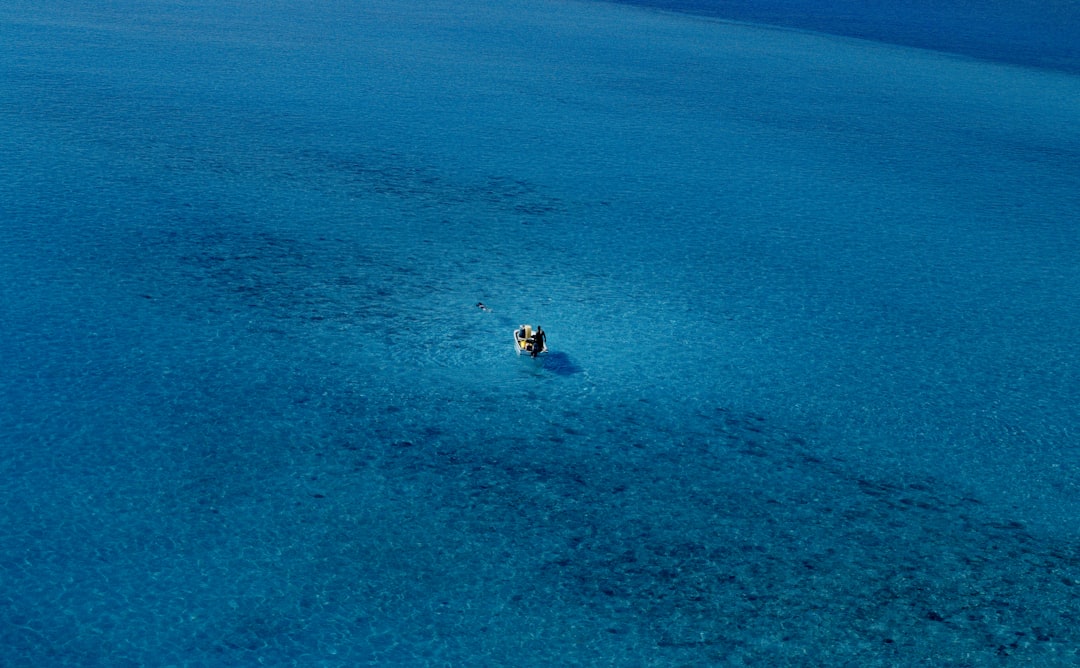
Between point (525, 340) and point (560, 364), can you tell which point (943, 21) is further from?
point (525, 340)

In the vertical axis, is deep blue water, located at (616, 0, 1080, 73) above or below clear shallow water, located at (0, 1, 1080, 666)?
above

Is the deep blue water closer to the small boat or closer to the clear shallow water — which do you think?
the clear shallow water

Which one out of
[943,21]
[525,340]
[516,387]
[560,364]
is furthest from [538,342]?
[943,21]

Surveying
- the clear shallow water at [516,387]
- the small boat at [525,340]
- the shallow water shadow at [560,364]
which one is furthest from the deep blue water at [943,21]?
the small boat at [525,340]

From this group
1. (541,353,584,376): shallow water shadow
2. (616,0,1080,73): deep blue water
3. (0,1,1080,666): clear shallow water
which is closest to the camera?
(0,1,1080,666): clear shallow water

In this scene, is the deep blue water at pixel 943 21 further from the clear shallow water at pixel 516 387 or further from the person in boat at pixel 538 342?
the person in boat at pixel 538 342

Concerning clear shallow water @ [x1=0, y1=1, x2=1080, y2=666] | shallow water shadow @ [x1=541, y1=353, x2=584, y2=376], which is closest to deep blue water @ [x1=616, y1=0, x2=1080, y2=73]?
clear shallow water @ [x1=0, y1=1, x2=1080, y2=666]
